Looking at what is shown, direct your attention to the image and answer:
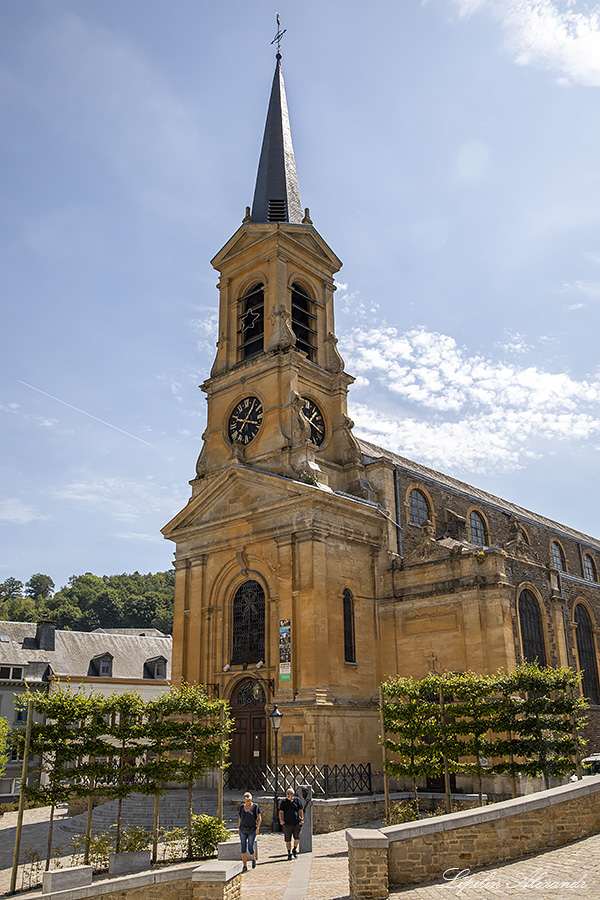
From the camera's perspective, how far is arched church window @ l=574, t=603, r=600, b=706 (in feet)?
110

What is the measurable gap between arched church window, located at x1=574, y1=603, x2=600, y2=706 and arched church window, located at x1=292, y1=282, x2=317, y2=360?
58.9ft

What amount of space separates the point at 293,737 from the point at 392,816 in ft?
23.3

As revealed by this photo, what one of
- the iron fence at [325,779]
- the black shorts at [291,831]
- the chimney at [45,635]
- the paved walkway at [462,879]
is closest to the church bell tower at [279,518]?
the iron fence at [325,779]

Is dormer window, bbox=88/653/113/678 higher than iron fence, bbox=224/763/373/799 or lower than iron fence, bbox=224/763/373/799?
higher

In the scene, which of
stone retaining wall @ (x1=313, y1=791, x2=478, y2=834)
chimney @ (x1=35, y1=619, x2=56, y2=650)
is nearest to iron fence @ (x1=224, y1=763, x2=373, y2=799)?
stone retaining wall @ (x1=313, y1=791, x2=478, y2=834)

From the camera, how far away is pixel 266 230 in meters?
36.8

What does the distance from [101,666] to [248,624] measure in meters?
21.8

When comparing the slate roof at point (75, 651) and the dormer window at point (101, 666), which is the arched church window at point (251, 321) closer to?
the slate roof at point (75, 651)

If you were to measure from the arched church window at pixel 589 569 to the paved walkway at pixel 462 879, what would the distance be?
32643 mm

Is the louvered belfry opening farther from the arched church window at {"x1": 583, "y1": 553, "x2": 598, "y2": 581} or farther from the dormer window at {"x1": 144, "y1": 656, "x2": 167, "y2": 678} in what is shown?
the dormer window at {"x1": 144, "y1": 656, "x2": 167, "y2": 678}

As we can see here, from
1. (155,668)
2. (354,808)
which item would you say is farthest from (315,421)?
(155,668)

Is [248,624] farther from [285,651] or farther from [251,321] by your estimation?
[251,321]

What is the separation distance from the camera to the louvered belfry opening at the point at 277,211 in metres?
38.3

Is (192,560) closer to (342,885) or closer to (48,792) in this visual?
(48,792)
